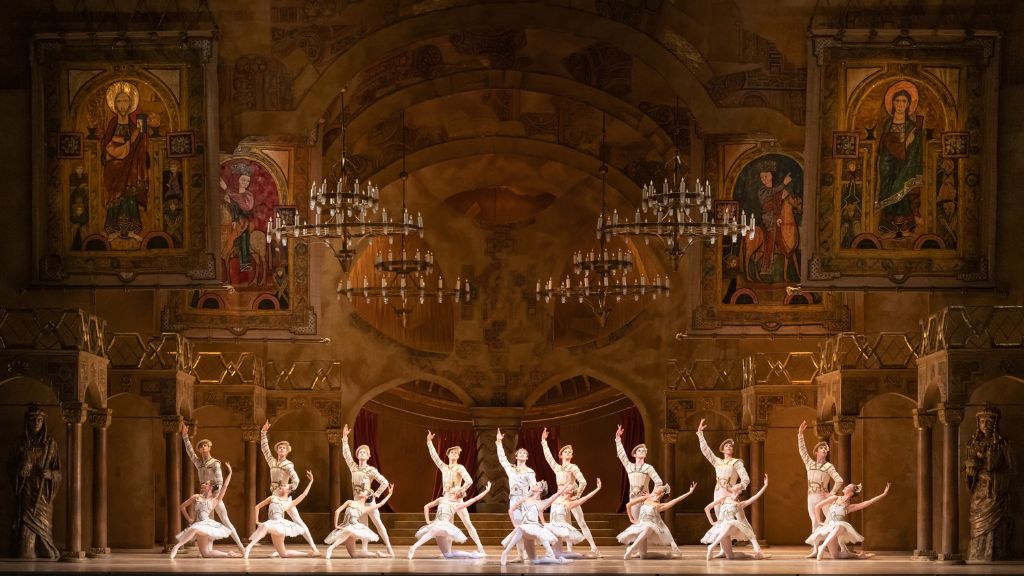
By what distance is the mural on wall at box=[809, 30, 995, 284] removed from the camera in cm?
2431

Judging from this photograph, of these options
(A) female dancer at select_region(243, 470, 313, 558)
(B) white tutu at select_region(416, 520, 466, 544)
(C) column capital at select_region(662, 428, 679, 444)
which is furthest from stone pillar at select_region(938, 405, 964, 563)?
(C) column capital at select_region(662, 428, 679, 444)

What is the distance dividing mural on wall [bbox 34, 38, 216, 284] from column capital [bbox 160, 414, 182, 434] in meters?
4.63

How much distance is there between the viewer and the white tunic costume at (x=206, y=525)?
24906 mm

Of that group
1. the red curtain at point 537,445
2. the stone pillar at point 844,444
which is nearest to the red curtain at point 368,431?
the red curtain at point 537,445

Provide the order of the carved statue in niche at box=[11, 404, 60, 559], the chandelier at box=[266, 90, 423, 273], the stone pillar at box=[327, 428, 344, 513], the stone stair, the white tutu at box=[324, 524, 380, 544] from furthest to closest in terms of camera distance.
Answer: the stone stair, the stone pillar at box=[327, 428, 344, 513], the chandelier at box=[266, 90, 423, 273], the white tutu at box=[324, 524, 380, 544], the carved statue in niche at box=[11, 404, 60, 559]

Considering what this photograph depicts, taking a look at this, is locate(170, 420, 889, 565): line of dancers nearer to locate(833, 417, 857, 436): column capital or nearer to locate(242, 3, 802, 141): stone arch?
locate(833, 417, 857, 436): column capital

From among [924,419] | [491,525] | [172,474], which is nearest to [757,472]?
[491,525]

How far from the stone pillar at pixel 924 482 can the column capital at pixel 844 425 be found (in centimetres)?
226

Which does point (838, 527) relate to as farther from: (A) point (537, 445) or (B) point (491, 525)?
(A) point (537, 445)

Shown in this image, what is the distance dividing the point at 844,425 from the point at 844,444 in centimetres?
70

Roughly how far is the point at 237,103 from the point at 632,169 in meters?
12.7

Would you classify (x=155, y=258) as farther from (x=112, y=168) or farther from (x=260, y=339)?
(x=260, y=339)

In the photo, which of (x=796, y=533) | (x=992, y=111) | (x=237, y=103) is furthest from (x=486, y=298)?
(x=992, y=111)

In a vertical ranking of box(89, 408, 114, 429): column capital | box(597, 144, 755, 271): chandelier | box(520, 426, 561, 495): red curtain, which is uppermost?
box(597, 144, 755, 271): chandelier
